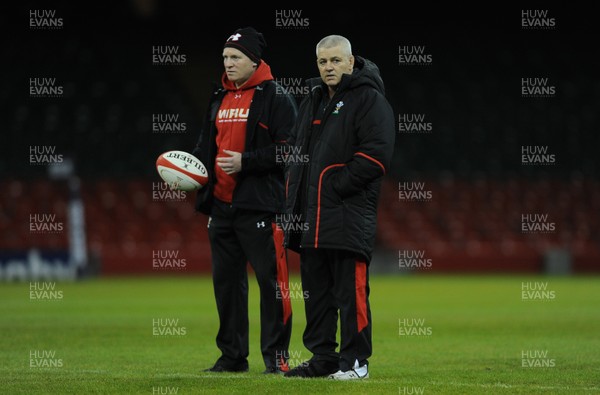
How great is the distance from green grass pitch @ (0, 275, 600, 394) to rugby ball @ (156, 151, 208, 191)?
1.48 meters

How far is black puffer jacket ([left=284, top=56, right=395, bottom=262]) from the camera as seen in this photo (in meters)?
7.34

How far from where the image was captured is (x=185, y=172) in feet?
27.5

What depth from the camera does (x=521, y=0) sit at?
1479 inches

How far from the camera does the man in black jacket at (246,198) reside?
8.27m

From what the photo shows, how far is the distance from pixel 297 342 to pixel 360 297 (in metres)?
4.17
